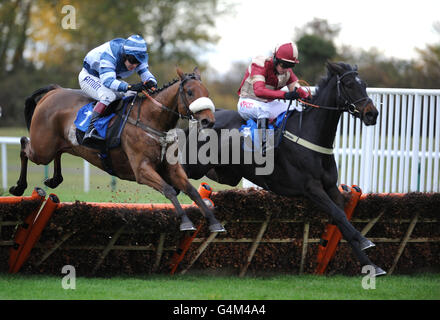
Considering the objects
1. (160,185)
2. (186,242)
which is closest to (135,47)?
(160,185)

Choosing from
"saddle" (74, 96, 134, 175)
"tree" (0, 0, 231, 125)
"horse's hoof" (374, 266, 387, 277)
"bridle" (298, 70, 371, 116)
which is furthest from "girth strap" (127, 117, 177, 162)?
"tree" (0, 0, 231, 125)

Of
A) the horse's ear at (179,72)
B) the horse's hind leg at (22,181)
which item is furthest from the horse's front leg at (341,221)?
the horse's hind leg at (22,181)

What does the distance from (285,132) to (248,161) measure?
477mm

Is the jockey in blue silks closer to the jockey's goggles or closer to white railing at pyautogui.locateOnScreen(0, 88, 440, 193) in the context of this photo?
the jockey's goggles

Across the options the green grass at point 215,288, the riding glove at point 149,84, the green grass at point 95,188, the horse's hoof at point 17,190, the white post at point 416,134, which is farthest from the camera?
the green grass at point 95,188

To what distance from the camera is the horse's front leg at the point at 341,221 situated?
17.3 feet

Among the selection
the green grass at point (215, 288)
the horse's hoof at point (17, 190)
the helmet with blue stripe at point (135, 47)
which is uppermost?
the helmet with blue stripe at point (135, 47)

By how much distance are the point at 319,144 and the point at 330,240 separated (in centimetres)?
94

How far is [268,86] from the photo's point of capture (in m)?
6.09

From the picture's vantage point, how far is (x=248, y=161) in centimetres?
606

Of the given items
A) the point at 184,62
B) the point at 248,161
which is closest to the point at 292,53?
the point at 248,161

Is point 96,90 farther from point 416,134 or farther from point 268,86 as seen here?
point 416,134

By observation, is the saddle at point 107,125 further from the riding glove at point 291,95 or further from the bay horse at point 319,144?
the riding glove at point 291,95

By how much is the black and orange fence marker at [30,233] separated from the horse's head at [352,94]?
2.72 meters
